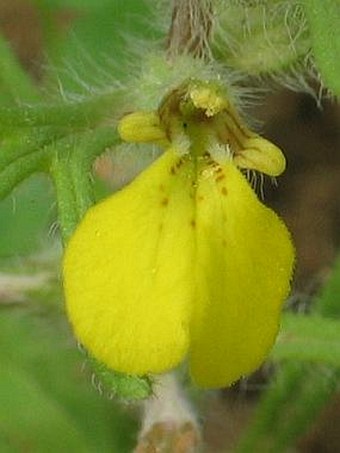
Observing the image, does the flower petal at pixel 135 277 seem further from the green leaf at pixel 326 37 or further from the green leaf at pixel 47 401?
the green leaf at pixel 47 401

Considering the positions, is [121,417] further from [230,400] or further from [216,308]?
[216,308]

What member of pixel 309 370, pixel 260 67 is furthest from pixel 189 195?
pixel 309 370

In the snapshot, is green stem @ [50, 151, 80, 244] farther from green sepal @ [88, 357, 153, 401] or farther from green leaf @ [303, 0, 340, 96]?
green leaf @ [303, 0, 340, 96]

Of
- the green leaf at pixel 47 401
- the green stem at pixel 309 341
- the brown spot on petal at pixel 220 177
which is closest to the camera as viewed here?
the brown spot on petal at pixel 220 177

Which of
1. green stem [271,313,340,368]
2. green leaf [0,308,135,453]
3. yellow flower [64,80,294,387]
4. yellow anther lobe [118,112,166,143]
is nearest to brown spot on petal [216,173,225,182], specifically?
yellow flower [64,80,294,387]

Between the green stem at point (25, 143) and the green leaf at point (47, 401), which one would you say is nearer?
the green stem at point (25, 143)

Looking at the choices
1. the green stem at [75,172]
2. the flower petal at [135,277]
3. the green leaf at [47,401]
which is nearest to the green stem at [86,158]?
the green stem at [75,172]

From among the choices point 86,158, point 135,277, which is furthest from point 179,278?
point 86,158
